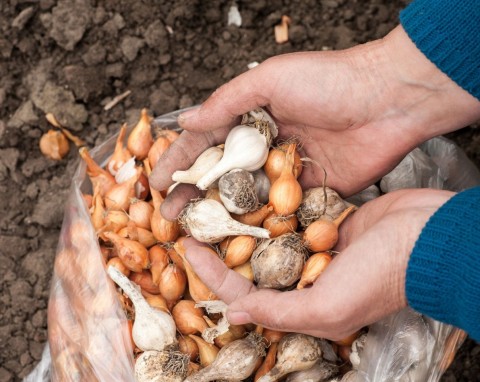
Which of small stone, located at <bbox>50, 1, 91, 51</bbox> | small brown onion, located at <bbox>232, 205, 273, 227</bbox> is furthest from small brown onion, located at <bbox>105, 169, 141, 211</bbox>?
small stone, located at <bbox>50, 1, 91, 51</bbox>

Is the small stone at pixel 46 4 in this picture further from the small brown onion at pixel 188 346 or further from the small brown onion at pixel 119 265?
the small brown onion at pixel 188 346

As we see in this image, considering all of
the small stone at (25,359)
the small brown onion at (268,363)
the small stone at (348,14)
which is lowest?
the small stone at (25,359)

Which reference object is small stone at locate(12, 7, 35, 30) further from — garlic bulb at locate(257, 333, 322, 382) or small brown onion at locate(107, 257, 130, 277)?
garlic bulb at locate(257, 333, 322, 382)

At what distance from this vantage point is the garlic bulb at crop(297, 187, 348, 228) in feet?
5.17

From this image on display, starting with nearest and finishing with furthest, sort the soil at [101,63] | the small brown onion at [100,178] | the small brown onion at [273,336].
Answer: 1. the small brown onion at [273,336]
2. the small brown onion at [100,178]
3. the soil at [101,63]

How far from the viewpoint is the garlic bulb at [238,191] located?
4.89 ft

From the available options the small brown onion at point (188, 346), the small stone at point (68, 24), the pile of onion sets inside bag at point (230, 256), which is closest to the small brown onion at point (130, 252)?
the pile of onion sets inside bag at point (230, 256)

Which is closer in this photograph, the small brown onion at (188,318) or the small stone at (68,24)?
the small brown onion at (188,318)

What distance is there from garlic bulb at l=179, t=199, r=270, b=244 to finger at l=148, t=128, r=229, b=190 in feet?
0.47

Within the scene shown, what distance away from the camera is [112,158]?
185 cm

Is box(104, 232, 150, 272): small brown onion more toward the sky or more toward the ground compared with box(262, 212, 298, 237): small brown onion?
more toward the ground

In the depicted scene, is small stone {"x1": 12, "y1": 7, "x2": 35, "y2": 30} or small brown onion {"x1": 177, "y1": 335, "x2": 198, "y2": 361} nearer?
small brown onion {"x1": 177, "y1": 335, "x2": 198, "y2": 361}

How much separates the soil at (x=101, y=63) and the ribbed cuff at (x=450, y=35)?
745 millimetres

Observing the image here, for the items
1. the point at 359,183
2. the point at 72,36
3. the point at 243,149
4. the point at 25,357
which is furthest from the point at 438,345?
the point at 72,36
